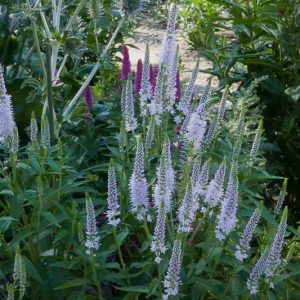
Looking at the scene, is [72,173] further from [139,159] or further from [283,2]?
[283,2]

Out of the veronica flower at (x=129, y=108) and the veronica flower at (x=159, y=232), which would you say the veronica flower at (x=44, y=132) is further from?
the veronica flower at (x=159, y=232)

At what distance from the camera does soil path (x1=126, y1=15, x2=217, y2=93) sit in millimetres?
6105

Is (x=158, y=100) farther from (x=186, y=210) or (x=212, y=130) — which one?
(x=186, y=210)

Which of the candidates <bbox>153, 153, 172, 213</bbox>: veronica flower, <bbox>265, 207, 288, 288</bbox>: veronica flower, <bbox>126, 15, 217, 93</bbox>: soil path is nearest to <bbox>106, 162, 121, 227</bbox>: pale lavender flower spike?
<bbox>153, 153, 172, 213</bbox>: veronica flower

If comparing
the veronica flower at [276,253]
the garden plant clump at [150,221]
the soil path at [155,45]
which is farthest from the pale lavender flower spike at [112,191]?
the soil path at [155,45]

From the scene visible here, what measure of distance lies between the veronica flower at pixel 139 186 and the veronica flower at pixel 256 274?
0.39 meters

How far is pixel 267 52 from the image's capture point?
3.63 m

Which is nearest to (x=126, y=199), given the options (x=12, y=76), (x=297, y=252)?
(x=297, y=252)

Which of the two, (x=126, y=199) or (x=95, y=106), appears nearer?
(x=126, y=199)

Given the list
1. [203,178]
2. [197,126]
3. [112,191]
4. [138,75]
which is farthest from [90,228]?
[138,75]

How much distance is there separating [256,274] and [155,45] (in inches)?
204

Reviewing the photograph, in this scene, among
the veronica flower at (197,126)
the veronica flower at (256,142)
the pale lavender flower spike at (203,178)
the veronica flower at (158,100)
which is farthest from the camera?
the veronica flower at (158,100)

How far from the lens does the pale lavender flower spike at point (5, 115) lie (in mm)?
2064

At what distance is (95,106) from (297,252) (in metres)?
1.27
